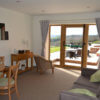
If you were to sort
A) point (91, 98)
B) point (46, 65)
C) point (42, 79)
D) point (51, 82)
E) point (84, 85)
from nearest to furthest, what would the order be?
point (91, 98) < point (84, 85) < point (51, 82) < point (42, 79) < point (46, 65)

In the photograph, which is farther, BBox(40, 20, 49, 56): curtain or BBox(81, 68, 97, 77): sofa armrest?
BBox(40, 20, 49, 56): curtain

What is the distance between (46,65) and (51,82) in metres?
0.93

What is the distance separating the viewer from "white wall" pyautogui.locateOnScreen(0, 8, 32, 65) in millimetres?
4504

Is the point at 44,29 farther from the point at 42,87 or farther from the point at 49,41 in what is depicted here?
the point at 42,87

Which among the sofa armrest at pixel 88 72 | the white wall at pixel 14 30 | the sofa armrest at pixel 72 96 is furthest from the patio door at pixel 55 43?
the sofa armrest at pixel 72 96

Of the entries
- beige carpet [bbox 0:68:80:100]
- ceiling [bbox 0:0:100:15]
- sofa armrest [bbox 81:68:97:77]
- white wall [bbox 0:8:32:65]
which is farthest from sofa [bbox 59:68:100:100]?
white wall [bbox 0:8:32:65]

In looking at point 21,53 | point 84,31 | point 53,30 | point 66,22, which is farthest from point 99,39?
point 21,53

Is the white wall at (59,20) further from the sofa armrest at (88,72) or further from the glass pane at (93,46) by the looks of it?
the sofa armrest at (88,72)

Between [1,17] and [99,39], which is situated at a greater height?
[1,17]

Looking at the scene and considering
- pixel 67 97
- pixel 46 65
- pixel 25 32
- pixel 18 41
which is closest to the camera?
pixel 67 97

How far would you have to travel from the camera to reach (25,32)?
5695mm

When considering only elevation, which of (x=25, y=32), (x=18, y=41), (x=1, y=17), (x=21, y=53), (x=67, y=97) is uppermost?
(x=1, y=17)

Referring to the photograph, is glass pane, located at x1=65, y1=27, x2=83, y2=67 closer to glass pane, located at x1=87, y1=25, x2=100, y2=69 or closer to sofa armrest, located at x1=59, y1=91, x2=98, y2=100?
glass pane, located at x1=87, y1=25, x2=100, y2=69

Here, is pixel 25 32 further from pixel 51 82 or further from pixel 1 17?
pixel 51 82
